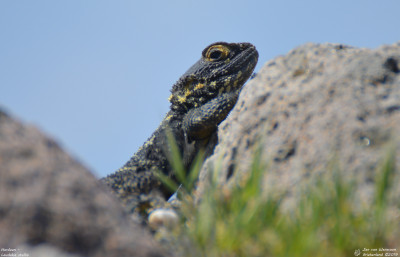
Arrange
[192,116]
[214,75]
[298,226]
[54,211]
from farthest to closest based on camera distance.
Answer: [214,75], [192,116], [298,226], [54,211]

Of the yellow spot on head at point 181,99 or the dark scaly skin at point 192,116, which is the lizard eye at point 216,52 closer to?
the dark scaly skin at point 192,116

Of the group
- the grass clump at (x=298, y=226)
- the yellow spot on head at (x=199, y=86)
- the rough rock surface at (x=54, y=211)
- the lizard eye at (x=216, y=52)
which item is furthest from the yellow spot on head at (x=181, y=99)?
the rough rock surface at (x=54, y=211)

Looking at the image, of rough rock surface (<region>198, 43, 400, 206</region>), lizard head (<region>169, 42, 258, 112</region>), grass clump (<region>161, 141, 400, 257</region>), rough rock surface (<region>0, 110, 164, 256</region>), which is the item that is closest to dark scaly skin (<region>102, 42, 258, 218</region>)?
lizard head (<region>169, 42, 258, 112</region>)

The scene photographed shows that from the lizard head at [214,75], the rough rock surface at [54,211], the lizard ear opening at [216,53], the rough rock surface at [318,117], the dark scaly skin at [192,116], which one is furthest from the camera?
the lizard ear opening at [216,53]

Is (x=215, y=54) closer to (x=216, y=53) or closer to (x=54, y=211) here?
(x=216, y=53)

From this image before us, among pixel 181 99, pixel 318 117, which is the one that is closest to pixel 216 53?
pixel 181 99
